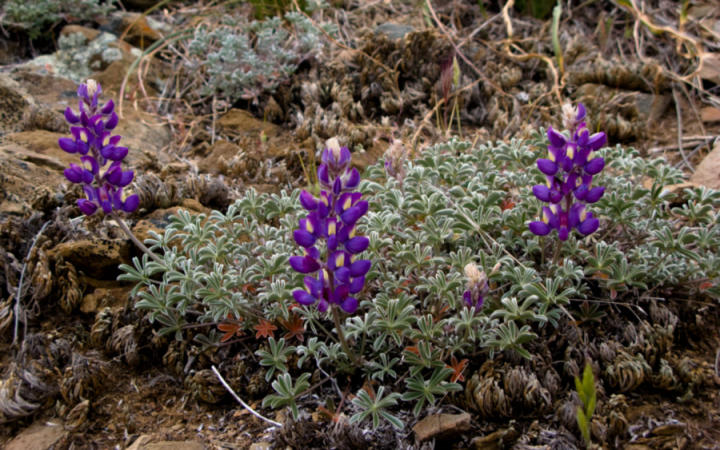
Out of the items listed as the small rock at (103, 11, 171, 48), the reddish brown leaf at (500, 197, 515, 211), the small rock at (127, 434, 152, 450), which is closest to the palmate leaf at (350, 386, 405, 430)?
the small rock at (127, 434, 152, 450)

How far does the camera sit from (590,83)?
562 centimetres

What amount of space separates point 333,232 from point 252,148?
298 cm

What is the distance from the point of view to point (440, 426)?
7.91ft

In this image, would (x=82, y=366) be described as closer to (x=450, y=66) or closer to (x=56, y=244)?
(x=56, y=244)

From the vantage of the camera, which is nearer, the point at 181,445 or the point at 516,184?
the point at 181,445

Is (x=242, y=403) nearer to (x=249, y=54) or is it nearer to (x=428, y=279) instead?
(x=428, y=279)

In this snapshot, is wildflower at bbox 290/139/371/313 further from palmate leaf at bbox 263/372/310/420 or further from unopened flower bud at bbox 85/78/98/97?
unopened flower bud at bbox 85/78/98/97

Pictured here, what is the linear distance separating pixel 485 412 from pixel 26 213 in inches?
114

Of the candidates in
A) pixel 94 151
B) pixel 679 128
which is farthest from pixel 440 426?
pixel 679 128

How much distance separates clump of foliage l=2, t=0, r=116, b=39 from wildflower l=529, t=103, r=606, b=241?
555cm

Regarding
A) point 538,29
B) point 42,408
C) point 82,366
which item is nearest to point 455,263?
point 82,366

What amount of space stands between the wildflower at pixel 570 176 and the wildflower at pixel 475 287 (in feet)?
1.25

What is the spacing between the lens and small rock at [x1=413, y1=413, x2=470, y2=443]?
2396 mm

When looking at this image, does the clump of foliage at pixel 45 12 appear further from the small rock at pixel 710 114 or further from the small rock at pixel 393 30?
the small rock at pixel 710 114
